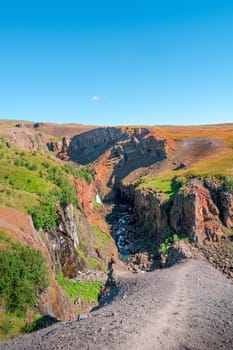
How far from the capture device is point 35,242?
909 inches

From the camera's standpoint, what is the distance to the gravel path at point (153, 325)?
40.5 ft

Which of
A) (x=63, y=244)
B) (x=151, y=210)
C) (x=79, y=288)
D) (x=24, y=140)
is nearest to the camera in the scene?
(x=79, y=288)

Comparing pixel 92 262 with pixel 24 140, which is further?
pixel 24 140

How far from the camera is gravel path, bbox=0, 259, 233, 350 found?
12352mm

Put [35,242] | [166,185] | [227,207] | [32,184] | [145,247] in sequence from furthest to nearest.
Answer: [166,185] → [145,247] → [227,207] → [32,184] → [35,242]

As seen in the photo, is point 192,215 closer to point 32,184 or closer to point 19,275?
point 32,184

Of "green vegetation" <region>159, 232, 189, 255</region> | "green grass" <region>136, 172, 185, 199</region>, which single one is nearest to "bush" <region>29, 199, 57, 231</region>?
"green vegetation" <region>159, 232, 189, 255</region>

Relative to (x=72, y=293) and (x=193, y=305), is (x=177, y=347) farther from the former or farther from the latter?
(x=72, y=293)

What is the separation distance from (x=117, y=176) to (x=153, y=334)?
6766 centimetres

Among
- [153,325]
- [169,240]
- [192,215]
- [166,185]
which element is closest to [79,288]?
[153,325]

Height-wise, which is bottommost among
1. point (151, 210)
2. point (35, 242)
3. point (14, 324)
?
point (151, 210)

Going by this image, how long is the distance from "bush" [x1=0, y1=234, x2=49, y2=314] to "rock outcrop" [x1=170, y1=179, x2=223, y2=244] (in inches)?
874

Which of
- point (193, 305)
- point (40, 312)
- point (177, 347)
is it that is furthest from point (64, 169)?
point (177, 347)

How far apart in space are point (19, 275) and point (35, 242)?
5268 millimetres
